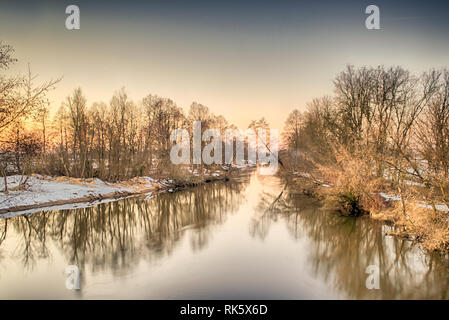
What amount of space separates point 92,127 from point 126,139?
4.04m

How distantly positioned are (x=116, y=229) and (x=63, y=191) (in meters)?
11.8

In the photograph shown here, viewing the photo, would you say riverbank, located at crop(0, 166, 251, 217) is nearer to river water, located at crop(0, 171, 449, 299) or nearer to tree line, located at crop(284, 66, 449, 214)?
river water, located at crop(0, 171, 449, 299)

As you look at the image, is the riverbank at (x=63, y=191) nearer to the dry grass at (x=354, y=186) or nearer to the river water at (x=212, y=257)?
the river water at (x=212, y=257)

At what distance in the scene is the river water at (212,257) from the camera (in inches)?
334

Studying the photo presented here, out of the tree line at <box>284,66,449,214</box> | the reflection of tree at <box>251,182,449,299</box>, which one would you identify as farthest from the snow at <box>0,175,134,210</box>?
the tree line at <box>284,66,449,214</box>

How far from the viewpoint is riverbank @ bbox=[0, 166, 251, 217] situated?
2115 cm

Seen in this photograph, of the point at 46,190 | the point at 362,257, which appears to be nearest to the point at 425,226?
the point at 362,257

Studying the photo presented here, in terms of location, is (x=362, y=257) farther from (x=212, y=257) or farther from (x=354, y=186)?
(x=212, y=257)

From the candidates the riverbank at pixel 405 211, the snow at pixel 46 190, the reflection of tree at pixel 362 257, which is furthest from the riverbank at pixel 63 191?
the riverbank at pixel 405 211

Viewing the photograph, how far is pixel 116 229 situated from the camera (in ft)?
52.3

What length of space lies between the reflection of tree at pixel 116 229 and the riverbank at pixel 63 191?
8.51 ft

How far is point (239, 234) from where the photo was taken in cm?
1522

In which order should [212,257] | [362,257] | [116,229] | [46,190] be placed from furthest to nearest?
[46,190]
[116,229]
[212,257]
[362,257]

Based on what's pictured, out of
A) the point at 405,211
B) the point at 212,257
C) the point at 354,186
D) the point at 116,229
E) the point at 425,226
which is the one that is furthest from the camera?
the point at 116,229
